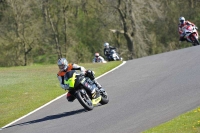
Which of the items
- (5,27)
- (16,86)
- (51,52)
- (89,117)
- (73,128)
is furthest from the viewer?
(51,52)

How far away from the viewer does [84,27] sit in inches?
2135

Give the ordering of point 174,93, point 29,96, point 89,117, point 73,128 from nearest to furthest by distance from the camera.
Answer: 1. point 73,128
2. point 89,117
3. point 174,93
4. point 29,96

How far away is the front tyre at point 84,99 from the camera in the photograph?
1441 centimetres

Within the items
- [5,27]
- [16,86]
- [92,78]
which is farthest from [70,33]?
[92,78]

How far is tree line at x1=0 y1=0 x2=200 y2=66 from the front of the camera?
47.2 meters

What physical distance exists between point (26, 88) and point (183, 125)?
1341 centimetres

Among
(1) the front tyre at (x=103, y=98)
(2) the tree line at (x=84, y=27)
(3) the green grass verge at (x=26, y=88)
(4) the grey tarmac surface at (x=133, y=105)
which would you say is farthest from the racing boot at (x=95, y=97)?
(2) the tree line at (x=84, y=27)

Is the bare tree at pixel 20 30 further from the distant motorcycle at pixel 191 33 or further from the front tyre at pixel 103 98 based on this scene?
the front tyre at pixel 103 98

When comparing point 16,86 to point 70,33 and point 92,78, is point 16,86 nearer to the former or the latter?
point 92,78

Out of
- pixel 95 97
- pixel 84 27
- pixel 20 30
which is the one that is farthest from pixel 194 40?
pixel 84 27

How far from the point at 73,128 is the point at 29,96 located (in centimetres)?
796

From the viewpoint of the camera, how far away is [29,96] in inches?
806

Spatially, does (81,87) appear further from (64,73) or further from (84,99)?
(64,73)

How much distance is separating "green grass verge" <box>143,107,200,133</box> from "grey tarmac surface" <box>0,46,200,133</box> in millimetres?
669
